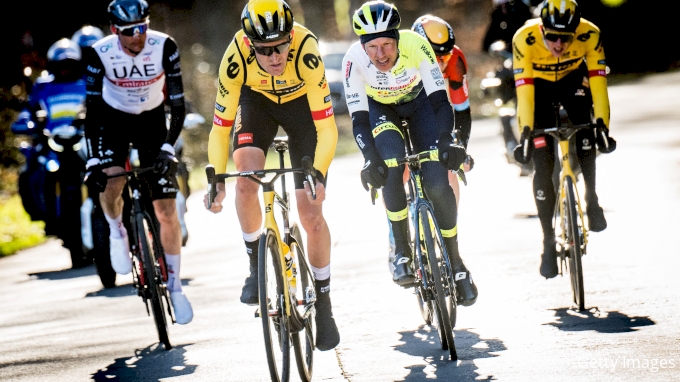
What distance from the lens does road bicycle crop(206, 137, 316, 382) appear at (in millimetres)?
6508

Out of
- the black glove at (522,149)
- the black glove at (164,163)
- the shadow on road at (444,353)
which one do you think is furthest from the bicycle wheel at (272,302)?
the black glove at (522,149)

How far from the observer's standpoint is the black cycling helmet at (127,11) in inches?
338

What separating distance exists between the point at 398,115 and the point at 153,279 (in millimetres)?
1997

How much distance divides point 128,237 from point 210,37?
2589 centimetres

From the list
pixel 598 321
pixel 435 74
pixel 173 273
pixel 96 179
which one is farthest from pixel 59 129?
pixel 598 321

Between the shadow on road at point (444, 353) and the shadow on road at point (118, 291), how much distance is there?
345 cm

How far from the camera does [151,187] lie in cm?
876

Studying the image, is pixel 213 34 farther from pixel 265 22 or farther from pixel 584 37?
pixel 265 22

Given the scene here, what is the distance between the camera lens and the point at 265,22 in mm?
6988

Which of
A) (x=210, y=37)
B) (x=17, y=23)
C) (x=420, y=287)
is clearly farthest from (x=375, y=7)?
(x=210, y=37)

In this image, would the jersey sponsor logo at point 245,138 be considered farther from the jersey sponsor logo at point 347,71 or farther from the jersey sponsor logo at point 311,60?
the jersey sponsor logo at point 347,71

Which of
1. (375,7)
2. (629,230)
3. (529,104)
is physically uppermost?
(375,7)

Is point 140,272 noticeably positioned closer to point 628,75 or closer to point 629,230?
point 629,230

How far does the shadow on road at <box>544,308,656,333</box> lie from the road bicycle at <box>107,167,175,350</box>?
2620mm
